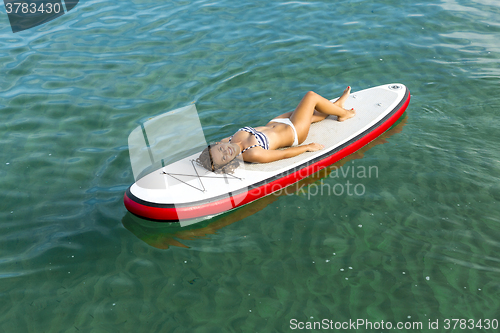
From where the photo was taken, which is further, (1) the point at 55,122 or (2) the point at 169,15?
(2) the point at 169,15

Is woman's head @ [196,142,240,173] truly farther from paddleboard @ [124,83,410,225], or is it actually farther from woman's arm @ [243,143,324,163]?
woman's arm @ [243,143,324,163]

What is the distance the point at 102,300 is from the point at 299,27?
7750mm

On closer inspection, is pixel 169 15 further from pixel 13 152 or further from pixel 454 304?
pixel 454 304

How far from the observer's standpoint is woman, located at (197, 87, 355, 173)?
5641 millimetres

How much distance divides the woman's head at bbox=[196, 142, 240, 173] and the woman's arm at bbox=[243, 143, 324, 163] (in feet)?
0.65

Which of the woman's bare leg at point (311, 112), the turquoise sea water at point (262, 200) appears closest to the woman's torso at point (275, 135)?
the woman's bare leg at point (311, 112)

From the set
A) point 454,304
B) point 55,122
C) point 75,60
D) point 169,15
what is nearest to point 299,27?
point 169,15

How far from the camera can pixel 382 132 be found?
6707 millimetres

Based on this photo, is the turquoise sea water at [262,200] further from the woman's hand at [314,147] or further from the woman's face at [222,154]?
the woman's face at [222,154]

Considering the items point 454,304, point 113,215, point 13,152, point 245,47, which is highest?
point 245,47

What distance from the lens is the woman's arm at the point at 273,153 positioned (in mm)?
5750

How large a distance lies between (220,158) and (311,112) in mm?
1726

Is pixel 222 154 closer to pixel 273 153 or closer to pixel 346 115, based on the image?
pixel 273 153

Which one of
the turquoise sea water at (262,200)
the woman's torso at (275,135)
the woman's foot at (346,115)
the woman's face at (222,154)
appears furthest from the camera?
the woman's foot at (346,115)
